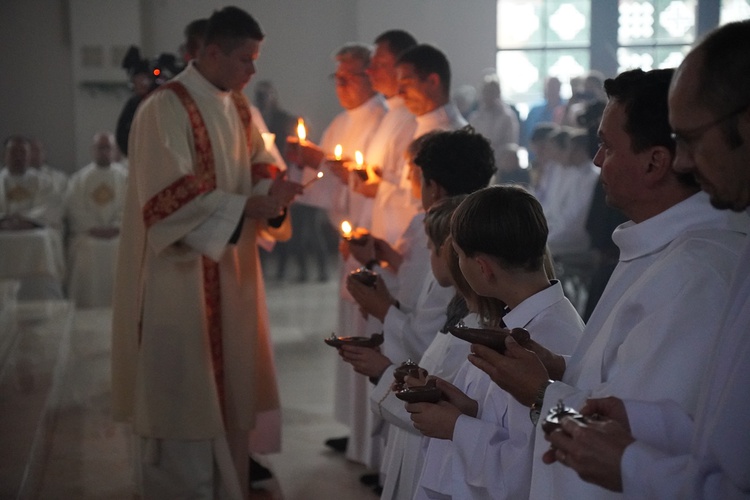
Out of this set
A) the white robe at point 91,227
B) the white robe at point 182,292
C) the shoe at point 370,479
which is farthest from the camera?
the white robe at point 91,227

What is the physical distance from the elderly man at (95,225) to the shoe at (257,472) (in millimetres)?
5754

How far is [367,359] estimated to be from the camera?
2.90 m

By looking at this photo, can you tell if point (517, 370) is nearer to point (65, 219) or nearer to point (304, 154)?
point (304, 154)

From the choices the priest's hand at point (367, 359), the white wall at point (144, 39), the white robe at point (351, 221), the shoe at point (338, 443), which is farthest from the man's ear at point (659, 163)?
the white wall at point (144, 39)

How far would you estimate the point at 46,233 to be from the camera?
9.61m

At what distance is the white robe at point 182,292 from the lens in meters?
4.10

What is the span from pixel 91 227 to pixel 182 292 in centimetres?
661

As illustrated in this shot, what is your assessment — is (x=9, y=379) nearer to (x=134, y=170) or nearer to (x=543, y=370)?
(x=134, y=170)

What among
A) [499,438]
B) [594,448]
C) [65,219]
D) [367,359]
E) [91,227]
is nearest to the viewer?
[594,448]

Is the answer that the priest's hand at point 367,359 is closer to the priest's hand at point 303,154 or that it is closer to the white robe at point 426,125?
the white robe at point 426,125

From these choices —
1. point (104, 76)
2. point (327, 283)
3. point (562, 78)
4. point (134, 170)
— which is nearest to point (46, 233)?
point (327, 283)

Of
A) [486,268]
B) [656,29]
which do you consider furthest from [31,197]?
[486,268]

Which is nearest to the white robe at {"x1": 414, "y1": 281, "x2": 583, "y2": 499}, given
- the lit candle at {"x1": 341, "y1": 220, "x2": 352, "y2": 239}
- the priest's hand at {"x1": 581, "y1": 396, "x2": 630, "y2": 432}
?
the priest's hand at {"x1": 581, "y1": 396, "x2": 630, "y2": 432}

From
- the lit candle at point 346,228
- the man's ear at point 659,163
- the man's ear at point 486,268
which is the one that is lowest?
the lit candle at point 346,228
